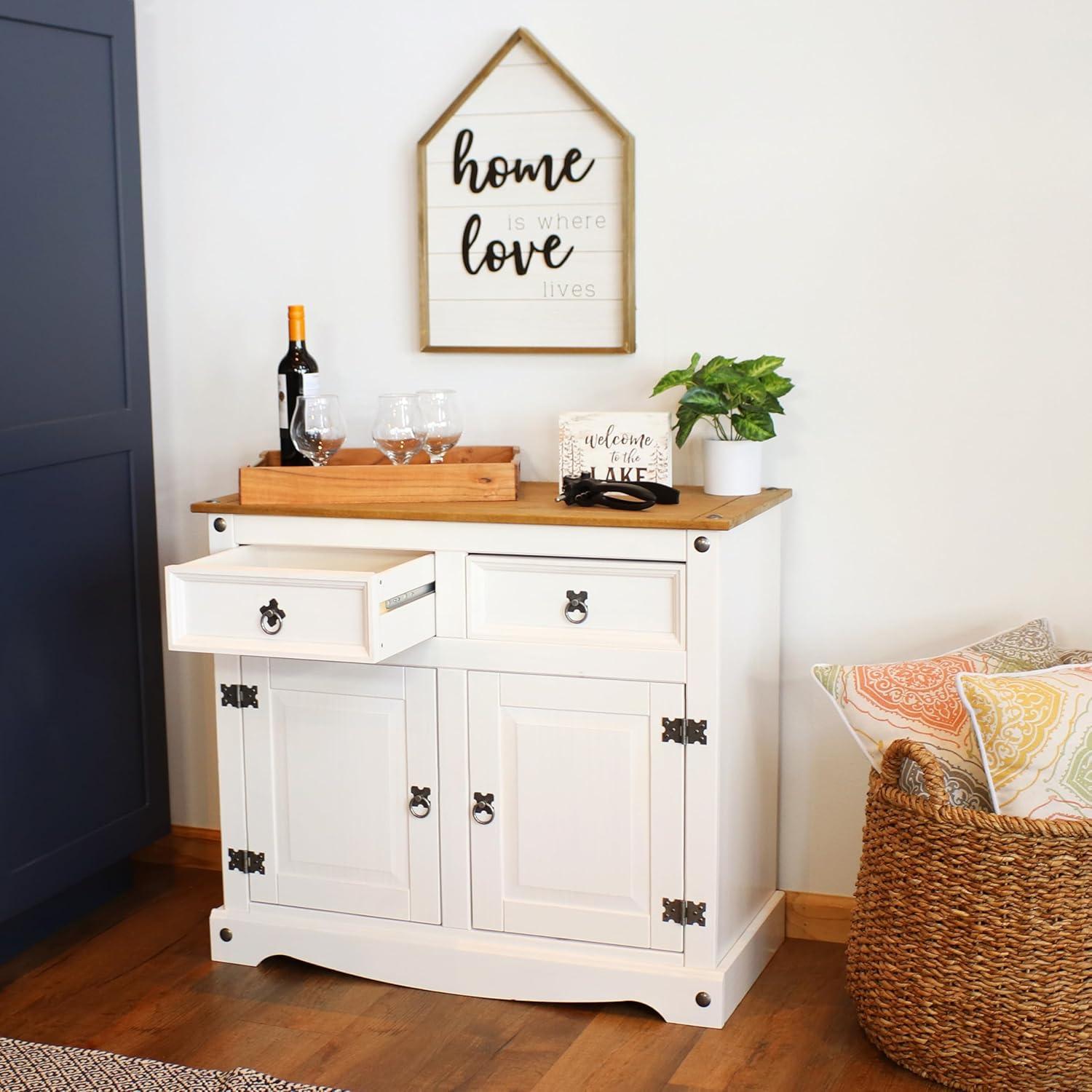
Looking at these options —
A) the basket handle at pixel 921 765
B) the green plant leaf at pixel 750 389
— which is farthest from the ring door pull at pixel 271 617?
the basket handle at pixel 921 765

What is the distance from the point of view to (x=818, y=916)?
2.57 meters

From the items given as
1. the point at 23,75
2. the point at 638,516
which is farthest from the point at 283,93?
the point at 638,516

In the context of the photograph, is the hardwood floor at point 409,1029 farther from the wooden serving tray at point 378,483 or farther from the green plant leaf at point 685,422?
the green plant leaf at point 685,422

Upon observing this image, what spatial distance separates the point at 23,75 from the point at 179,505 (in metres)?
0.87

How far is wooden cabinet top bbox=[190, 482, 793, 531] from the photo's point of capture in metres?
Result: 2.15

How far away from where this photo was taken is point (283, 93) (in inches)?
106

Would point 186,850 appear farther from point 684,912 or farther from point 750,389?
point 750,389

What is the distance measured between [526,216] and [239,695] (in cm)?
99

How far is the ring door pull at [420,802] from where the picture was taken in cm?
236

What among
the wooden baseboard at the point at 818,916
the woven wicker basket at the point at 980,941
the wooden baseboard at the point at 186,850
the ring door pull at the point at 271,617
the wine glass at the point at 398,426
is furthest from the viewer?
the wooden baseboard at the point at 186,850

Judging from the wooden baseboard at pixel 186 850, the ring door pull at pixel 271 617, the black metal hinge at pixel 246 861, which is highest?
the ring door pull at pixel 271 617

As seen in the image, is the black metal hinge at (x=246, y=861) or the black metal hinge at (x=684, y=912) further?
the black metal hinge at (x=246, y=861)

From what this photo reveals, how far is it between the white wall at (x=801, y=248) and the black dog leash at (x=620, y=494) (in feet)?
1.02

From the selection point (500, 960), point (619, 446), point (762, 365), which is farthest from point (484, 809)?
point (762, 365)
